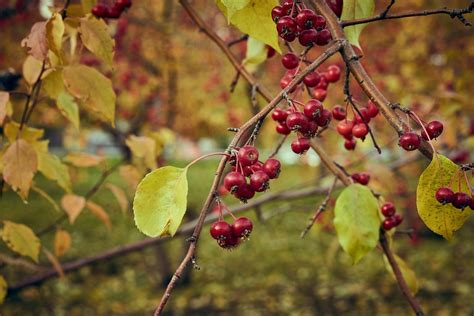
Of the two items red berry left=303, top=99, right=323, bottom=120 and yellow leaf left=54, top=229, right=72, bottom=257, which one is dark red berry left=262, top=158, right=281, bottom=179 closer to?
red berry left=303, top=99, right=323, bottom=120

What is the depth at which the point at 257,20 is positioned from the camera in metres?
1.00

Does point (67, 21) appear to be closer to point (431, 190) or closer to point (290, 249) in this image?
point (431, 190)

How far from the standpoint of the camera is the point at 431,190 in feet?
3.15

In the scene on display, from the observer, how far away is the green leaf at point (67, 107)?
1.58 m

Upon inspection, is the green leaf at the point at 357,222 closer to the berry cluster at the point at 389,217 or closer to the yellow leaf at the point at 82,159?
the berry cluster at the point at 389,217

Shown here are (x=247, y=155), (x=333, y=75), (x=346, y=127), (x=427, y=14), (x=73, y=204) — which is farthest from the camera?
(x=73, y=204)

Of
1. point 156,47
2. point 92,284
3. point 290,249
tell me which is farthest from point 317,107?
point 290,249

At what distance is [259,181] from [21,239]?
3.97 ft

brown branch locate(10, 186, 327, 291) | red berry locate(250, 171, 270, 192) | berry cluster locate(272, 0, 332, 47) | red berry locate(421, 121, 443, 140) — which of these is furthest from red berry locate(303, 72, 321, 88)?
brown branch locate(10, 186, 327, 291)

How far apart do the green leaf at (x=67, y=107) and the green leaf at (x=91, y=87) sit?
186 mm

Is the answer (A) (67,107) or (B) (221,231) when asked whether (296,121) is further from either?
(A) (67,107)

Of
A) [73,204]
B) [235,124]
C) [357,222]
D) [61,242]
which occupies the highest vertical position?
[357,222]

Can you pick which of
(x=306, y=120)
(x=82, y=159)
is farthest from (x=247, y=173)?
(x=82, y=159)

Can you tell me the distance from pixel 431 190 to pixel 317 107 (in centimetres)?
27
